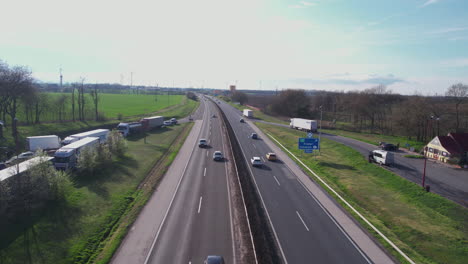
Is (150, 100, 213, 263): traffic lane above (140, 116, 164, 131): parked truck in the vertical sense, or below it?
below

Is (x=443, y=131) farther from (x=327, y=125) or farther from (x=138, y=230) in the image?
(x=138, y=230)

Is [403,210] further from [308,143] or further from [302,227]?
[308,143]

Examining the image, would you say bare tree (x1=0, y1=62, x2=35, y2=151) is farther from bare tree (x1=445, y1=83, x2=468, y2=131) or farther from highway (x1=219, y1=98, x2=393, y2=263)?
bare tree (x1=445, y1=83, x2=468, y2=131)

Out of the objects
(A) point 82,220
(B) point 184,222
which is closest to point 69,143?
(A) point 82,220

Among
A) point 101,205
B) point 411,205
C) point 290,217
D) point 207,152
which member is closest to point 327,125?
point 207,152

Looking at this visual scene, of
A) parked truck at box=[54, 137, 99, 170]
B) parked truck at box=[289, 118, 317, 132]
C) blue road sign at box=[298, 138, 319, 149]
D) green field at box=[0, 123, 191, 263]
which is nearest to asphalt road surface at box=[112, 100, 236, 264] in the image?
green field at box=[0, 123, 191, 263]
